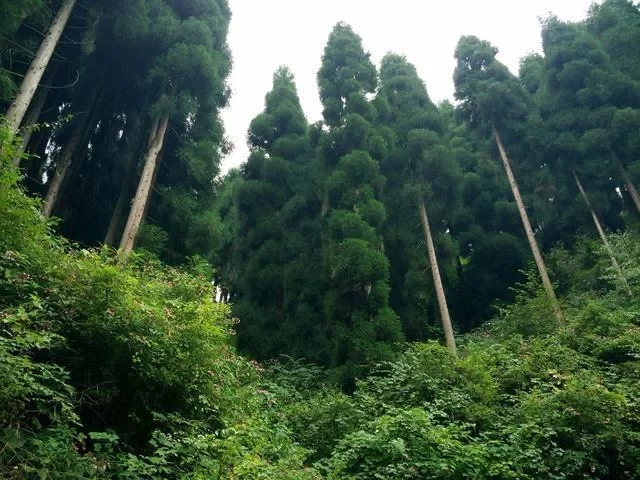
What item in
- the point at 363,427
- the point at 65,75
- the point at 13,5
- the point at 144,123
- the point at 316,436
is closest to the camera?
the point at 363,427

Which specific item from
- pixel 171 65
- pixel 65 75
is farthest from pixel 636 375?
pixel 65 75

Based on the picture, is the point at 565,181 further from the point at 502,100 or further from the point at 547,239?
the point at 502,100

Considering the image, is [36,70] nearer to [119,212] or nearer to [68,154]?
[68,154]

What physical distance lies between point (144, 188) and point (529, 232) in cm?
1236

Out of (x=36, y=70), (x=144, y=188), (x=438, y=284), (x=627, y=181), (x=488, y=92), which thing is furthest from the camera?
(x=488, y=92)

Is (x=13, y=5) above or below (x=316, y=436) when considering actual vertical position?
above

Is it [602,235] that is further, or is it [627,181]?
[627,181]

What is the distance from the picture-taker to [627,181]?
14.7 meters

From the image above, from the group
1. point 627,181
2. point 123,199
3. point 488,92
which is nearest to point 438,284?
point 627,181

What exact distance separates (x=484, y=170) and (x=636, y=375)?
43.0 ft

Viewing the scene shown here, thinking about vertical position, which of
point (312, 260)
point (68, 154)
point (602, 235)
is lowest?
point (602, 235)

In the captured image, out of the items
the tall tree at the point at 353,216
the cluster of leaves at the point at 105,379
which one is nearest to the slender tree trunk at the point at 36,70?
the cluster of leaves at the point at 105,379

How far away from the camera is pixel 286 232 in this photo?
1712 centimetres

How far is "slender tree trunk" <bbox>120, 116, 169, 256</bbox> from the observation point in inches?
401
